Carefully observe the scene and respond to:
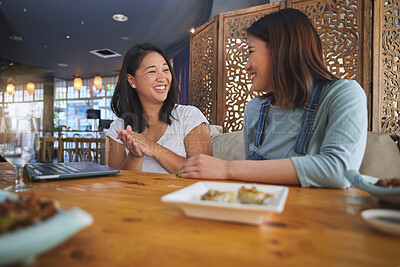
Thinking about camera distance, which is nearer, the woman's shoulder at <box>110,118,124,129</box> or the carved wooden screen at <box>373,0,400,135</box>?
the woman's shoulder at <box>110,118,124,129</box>

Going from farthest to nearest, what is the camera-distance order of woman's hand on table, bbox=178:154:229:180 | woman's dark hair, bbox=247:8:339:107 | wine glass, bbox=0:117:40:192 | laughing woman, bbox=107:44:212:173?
laughing woman, bbox=107:44:212:173 → woman's dark hair, bbox=247:8:339:107 → woman's hand on table, bbox=178:154:229:180 → wine glass, bbox=0:117:40:192

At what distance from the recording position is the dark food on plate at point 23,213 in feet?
1.01

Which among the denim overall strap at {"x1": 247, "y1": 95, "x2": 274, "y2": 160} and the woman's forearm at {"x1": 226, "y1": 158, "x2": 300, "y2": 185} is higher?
the denim overall strap at {"x1": 247, "y1": 95, "x2": 274, "y2": 160}

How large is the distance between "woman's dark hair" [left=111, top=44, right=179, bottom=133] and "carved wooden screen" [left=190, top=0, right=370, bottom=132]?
54.8 inches

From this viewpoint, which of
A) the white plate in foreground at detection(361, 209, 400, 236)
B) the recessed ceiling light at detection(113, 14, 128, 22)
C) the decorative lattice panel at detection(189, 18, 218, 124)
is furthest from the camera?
the recessed ceiling light at detection(113, 14, 128, 22)

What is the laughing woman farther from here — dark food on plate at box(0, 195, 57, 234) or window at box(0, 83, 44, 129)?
window at box(0, 83, 44, 129)

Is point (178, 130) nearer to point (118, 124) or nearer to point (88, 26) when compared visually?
point (118, 124)

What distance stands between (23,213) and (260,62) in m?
1.29

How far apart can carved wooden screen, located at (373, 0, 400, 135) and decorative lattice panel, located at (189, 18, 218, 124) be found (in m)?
1.94

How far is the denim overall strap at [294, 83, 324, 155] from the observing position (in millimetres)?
1226

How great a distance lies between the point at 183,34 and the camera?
7105mm

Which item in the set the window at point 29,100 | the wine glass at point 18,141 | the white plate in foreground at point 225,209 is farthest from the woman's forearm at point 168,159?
the window at point 29,100

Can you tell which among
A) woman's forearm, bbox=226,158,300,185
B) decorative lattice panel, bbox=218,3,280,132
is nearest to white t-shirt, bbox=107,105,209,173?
woman's forearm, bbox=226,158,300,185

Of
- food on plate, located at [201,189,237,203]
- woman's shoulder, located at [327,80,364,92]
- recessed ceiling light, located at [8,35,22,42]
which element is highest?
recessed ceiling light, located at [8,35,22,42]
